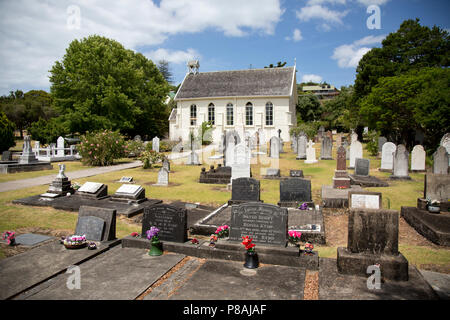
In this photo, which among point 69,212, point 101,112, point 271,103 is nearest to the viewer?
point 69,212

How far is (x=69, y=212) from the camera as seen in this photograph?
10258mm

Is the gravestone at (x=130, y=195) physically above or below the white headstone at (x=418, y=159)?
below

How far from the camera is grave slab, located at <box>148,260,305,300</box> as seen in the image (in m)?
4.64

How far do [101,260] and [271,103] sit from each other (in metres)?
37.8

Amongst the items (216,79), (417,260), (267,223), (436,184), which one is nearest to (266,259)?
(267,223)

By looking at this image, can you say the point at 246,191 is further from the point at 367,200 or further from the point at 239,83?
the point at 239,83

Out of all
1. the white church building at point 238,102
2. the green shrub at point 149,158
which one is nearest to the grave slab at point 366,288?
the green shrub at point 149,158

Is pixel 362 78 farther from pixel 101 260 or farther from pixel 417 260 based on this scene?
pixel 101 260

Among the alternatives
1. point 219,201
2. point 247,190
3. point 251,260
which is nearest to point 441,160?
point 247,190

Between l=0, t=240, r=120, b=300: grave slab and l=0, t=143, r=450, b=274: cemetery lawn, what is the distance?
2.79 ft

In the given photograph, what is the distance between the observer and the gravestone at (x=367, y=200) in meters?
7.11

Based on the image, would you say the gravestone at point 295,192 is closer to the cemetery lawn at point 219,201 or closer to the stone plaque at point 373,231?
the cemetery lawn at point 219,201

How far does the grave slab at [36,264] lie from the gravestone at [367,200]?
5.65 metres

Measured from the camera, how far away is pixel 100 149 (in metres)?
21.8
